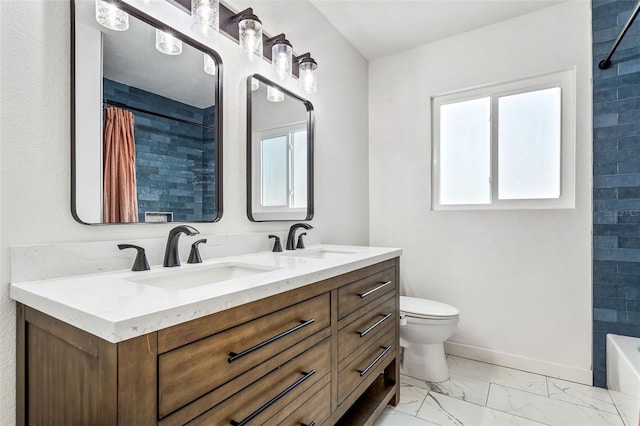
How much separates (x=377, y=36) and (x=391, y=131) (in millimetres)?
724

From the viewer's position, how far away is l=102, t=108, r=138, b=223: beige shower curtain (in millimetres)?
1080

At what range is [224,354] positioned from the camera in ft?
2.52

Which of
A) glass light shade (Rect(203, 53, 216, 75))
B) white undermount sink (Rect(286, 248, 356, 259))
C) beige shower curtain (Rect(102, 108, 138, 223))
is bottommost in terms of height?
white undermount sink (Rect(286, 248, 356, 259))

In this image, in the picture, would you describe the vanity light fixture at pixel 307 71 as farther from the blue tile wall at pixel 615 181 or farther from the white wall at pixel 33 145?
the blue tile wall at pixel 615 181

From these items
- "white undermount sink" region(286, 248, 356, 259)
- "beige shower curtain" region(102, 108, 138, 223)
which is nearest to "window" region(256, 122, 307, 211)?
"white undermount sink" region(286, 248, 356, 259)

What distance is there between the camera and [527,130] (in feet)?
7.47

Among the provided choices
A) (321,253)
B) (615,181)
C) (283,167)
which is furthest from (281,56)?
(615,181)

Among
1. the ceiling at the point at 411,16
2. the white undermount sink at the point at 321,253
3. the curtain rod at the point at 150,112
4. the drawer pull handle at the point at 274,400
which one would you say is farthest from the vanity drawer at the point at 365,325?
the ceiling at the point at 411,16

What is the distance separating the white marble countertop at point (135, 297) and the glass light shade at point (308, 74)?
3.95ft

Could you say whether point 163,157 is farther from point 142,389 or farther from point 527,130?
point 527,130

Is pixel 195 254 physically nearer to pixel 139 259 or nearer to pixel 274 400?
pixel 139 259

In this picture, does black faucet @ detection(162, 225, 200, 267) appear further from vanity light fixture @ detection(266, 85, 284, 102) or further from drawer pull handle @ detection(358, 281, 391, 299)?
vanity light fixture @ detection(266, 85, 284, 102)

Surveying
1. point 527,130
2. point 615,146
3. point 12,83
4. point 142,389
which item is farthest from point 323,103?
point 142,389

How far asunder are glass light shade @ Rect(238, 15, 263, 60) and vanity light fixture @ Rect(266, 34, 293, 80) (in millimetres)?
189
